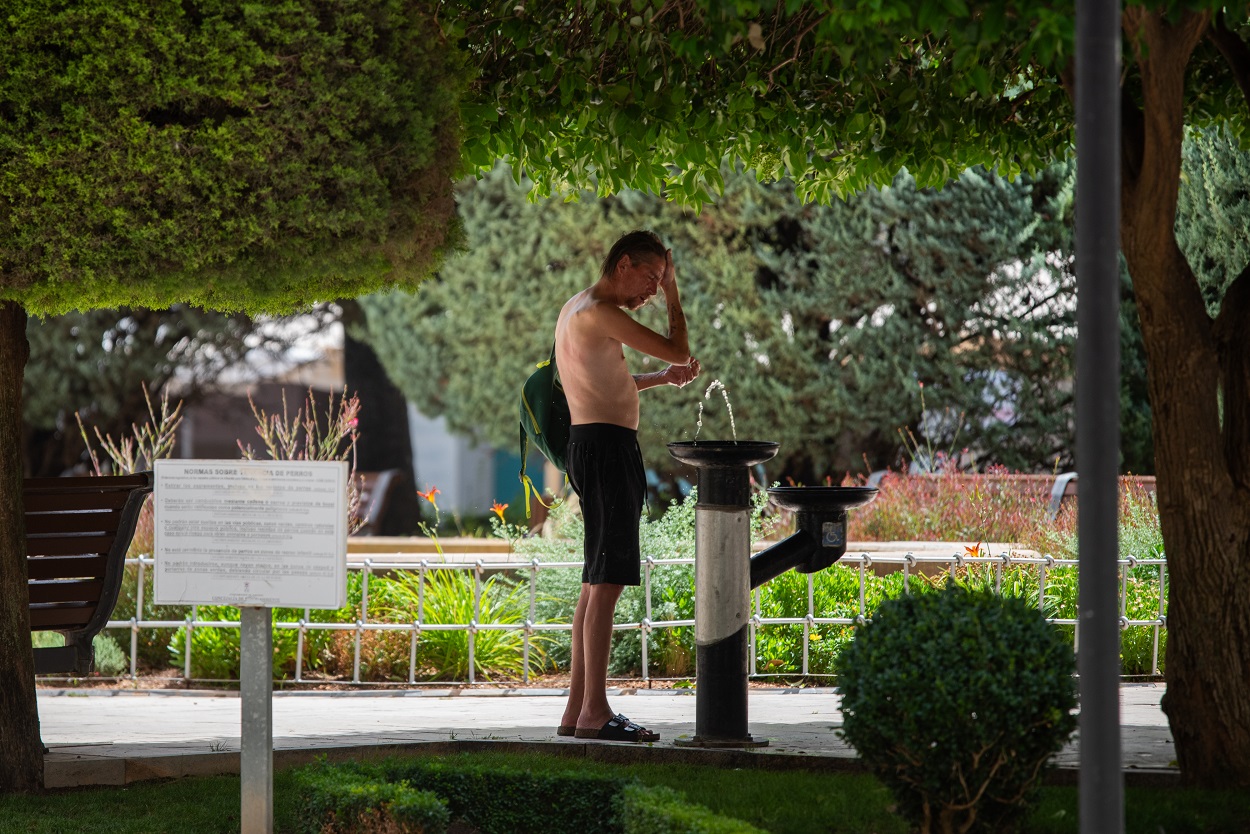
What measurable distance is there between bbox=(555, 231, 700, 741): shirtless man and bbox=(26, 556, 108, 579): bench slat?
2.11 m

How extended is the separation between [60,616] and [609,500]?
2403 mm

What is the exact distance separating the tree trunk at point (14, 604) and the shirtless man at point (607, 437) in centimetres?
210

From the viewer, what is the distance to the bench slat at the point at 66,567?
567cm

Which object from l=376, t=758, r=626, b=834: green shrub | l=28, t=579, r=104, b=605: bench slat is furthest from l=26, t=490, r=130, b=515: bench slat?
l=376, t=758, r=626, b=834: green shrub

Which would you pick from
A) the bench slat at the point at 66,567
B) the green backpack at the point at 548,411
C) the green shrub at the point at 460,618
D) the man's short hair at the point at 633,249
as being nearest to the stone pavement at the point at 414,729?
the green shrub at the point at 460,618

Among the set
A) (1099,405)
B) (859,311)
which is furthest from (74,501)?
(859,311)

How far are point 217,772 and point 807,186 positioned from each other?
3.99 m

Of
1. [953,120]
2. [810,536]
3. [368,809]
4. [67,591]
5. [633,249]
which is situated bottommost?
[368,809]

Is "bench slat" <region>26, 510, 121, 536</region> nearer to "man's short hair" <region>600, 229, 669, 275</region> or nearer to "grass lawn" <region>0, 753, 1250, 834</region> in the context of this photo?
"grass lawn" <region>0, 753, 1250, 834</region>

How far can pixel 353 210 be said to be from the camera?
4.37 m

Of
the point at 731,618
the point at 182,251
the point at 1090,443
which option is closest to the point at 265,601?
Result: the point at 182,251

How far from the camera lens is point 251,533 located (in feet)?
13.8

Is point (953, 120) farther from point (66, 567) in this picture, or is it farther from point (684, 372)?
point (66, 567)

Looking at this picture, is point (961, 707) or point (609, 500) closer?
point (961, 707)
